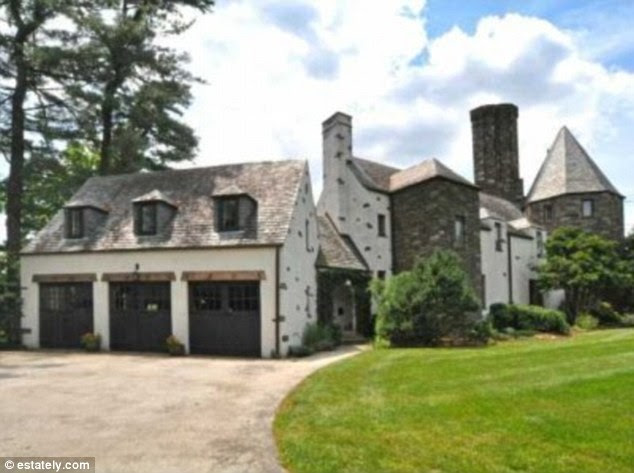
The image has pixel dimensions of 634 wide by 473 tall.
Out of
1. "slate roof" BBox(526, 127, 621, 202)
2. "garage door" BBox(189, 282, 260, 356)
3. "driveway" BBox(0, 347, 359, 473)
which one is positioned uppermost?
"slate roof" BBox(526, 127, 621, 202)

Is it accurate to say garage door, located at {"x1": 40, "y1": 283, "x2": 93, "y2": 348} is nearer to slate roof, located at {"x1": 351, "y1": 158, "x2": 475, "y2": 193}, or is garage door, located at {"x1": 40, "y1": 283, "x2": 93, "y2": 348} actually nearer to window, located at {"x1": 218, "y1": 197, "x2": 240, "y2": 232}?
window, located at {"x1": 218, "y1": 197, "x2": 240, "y2": 232}

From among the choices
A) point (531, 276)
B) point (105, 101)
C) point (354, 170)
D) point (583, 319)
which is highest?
point (105, 101)

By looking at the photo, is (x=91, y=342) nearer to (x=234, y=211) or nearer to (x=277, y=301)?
(x=234, y=211)

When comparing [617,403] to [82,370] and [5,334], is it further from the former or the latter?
[5,334]

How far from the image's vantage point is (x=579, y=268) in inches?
1289

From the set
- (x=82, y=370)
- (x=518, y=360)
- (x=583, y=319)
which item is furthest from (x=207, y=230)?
Answer: (x=583, y=319)

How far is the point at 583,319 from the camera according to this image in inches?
1252

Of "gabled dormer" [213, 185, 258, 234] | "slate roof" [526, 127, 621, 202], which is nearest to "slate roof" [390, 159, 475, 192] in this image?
"gabled dormer" [213, 185, 258, 234]

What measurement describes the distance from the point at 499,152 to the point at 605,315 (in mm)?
13728

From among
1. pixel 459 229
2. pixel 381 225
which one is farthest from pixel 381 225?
pixel 459 229

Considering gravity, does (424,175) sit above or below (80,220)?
above

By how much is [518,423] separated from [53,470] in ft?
18.4

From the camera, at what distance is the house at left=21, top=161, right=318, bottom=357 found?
19.3 meters

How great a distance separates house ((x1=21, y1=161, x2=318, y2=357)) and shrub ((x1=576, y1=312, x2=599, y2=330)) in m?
16.5
